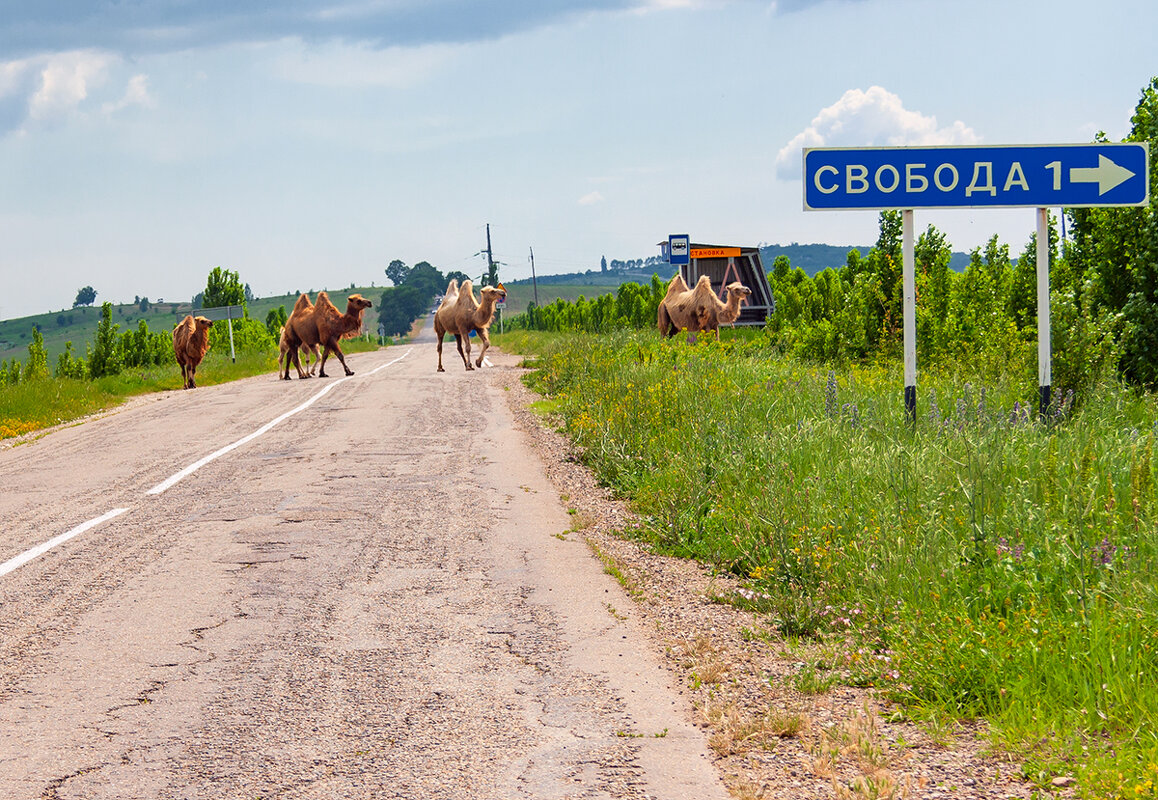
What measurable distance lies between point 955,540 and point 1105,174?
15.2ft

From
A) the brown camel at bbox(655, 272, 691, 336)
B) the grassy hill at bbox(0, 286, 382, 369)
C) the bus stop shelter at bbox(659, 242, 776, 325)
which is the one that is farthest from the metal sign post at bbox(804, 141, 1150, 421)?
the grassy hill at bbox(0, 286, 382, 369)

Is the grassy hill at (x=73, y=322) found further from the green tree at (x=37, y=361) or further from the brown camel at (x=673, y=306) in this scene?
the brown camel at (x=673, y=306)

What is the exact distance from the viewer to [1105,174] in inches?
314

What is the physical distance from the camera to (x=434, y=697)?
159 inches

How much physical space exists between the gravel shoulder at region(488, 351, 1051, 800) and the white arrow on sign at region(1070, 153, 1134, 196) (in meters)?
4.87

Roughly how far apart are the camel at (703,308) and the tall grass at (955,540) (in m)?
11.8

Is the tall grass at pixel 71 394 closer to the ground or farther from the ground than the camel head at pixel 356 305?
closer to the ground

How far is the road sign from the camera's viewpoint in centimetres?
3316

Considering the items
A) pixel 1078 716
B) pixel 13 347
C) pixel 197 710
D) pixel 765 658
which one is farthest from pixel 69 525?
pixel 13 347

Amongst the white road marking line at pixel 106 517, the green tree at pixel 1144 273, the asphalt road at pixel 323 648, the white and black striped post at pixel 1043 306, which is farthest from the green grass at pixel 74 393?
the green tree at pixel 1144 273

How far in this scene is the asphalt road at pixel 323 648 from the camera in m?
3.40

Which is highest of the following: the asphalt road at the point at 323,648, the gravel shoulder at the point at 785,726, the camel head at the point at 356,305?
the camel head at the point at 356,305

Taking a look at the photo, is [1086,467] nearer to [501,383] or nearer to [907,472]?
[907,472]

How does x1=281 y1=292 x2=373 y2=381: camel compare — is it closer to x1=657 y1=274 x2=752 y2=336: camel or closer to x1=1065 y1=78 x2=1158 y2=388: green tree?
x1=657 y1=274 x2=752 y2=336: camel
